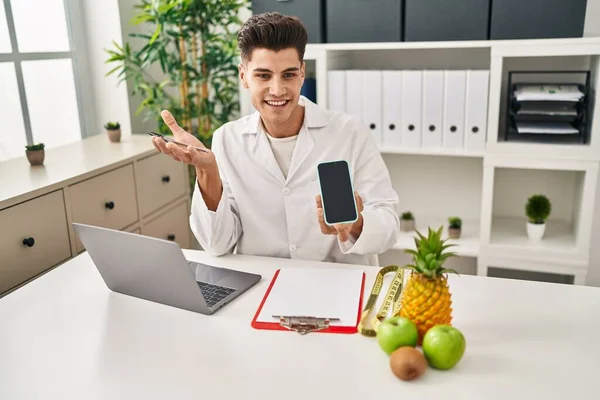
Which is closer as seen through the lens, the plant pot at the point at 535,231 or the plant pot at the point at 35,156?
the plant pot at the point at 35,156

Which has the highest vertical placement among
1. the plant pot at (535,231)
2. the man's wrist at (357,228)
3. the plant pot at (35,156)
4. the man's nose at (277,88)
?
the man's nose at (277,88)

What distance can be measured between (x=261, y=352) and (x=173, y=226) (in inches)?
67.1

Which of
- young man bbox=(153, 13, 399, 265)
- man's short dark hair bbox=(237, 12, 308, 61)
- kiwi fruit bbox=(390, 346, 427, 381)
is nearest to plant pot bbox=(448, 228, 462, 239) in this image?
young man bbox=(153, 13, 399, 265)

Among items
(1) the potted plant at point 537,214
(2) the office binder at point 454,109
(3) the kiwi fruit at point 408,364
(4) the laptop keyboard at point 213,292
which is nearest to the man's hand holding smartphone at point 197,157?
(4) the laptop keyboard at point 213,292

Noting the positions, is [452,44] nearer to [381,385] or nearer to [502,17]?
[502,17]

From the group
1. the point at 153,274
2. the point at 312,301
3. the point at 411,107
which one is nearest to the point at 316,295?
the point at 312,301

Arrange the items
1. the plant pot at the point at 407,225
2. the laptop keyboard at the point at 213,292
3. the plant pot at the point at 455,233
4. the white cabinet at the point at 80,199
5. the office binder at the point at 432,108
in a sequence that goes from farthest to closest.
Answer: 1. the plant pot at the point at 407,225
2. the plant pot at the point at 455,233
3. the office binder at the point at 432,108
4. the white cabinet at the point at 80,199
5. the laptop keyboard at the point at 213,292

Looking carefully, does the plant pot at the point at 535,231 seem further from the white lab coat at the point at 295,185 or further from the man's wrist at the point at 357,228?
the man's wrist at the point at 357,228

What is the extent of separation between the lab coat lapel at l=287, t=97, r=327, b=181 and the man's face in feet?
0.29

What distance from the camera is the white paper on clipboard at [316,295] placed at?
1259 mm

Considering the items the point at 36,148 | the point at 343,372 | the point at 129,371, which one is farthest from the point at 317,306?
the point at 36,148

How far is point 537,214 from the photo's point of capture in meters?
2.53

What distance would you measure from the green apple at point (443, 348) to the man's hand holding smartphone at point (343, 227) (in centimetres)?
41

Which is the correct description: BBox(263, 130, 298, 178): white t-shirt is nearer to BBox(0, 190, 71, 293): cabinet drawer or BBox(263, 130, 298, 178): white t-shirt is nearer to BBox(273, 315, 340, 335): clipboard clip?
BBox(273, 315, 340, 335): clipboard clip
